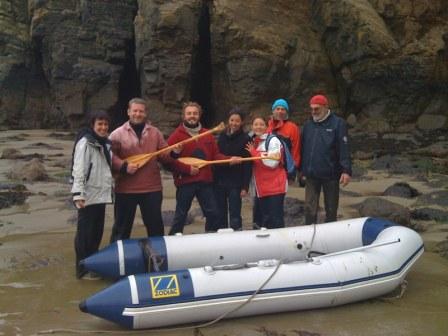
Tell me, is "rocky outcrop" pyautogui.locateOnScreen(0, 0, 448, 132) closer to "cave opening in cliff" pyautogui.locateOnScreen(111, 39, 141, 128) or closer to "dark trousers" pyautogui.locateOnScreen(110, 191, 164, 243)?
"cave opening in cliff" pyautogui.locateOnScreen(111, 39, 141, 128)

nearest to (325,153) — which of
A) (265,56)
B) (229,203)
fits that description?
(229,203)

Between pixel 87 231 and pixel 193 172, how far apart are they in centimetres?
113

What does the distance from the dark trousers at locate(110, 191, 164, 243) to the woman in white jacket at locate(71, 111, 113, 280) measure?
0.29m

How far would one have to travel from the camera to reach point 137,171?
4953 millimetres

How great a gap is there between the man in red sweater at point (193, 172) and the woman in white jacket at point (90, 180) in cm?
75

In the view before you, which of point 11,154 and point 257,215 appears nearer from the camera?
point 257,215

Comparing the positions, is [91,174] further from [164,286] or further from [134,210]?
[164,286]

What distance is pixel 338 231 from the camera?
16.6 ft

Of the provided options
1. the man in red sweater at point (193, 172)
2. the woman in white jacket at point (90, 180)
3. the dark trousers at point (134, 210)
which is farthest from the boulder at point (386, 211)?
the woman in white jacket at point (90, 180)

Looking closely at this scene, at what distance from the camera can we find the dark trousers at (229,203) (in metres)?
5.53

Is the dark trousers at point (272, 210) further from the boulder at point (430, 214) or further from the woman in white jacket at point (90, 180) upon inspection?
the boulder at point (430, 214)

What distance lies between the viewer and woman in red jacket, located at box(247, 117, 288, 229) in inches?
206

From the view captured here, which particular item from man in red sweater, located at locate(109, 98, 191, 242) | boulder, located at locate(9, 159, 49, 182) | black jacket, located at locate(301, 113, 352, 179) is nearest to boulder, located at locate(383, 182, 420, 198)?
black jacket, located at locate(301, 113, 352, 179)

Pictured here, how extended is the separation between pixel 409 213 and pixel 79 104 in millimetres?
14462
